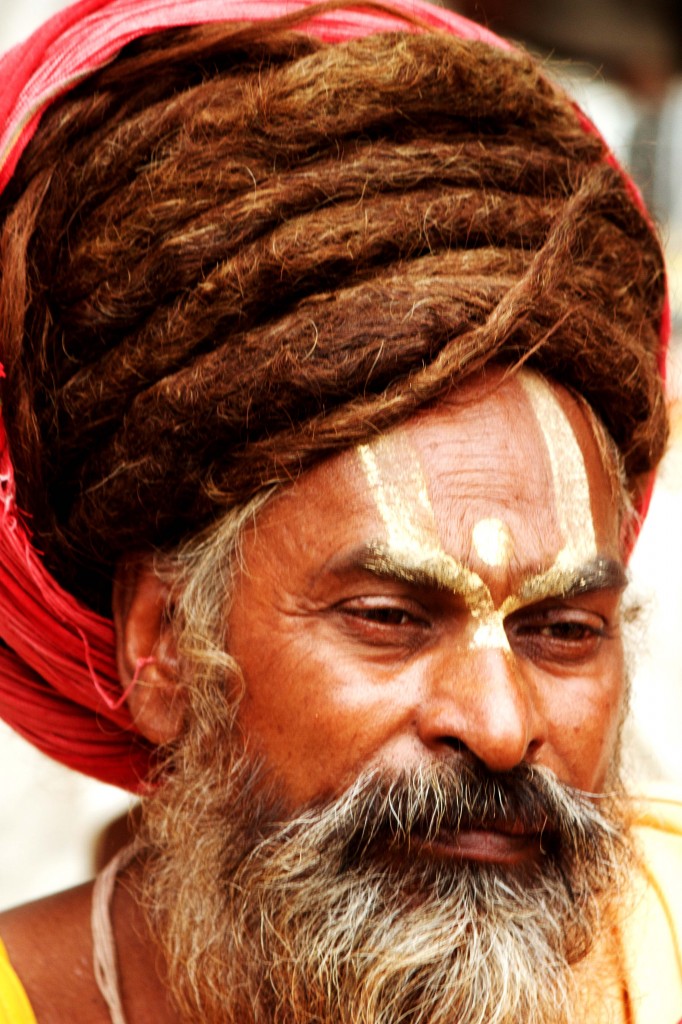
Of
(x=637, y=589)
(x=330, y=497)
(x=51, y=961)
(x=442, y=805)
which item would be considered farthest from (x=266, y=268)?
(x=637, y=589)

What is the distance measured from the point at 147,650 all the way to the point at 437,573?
67 cm

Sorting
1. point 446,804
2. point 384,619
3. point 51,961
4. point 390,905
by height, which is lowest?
point 51,961

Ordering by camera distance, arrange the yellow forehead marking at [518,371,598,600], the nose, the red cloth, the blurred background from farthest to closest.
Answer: the blurred background, the red cloth, the yellow forehead marking at [518,371,598,600], the nose

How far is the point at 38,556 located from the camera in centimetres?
242

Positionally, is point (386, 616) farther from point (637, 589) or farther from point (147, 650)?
point (637, 589)

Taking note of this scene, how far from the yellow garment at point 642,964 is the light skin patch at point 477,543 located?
0.77m

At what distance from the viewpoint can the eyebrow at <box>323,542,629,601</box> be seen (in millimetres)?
2090

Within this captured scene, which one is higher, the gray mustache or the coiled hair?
the coiled hair

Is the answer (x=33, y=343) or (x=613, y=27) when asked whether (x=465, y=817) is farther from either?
(x=613, y=27)

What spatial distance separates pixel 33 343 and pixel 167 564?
50cm

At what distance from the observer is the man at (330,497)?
2068 mm

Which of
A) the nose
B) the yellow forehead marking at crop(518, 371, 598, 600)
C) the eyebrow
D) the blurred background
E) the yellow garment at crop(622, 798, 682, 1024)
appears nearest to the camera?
the nose

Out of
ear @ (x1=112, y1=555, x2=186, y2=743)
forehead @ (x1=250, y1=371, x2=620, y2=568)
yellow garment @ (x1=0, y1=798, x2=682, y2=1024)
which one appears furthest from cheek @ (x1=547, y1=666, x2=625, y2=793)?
ear @ (x1=112, y1=555, x2=186, y2=743)

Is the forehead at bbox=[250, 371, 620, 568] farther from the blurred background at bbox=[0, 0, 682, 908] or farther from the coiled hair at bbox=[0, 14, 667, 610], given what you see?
the blurred background at bbox=[0, 0, 682, 908]
